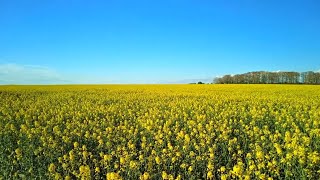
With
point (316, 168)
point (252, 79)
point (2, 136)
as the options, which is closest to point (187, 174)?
point (316, 168)

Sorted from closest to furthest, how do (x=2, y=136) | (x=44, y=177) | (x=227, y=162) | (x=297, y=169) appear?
(x=297, y=169), (x=44, y=177), (x=227, y=162), (x=2, y=136)

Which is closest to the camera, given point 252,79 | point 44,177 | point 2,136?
point 44,177

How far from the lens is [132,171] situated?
685 centimetres

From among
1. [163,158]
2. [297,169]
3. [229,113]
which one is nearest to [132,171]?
[163,158]

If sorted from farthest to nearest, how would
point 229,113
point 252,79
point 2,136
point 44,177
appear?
point 252,79
point 229,113
point 2,136
point 44,177

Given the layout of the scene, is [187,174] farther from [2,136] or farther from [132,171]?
[2,136]

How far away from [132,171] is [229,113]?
879 cm

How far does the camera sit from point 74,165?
7.58 m

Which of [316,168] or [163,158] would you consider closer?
[316,168]

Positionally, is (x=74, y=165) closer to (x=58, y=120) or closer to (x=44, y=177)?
(x=44, y=177)

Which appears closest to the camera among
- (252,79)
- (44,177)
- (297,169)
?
(297,169)

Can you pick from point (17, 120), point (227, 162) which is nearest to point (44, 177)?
point (227, 162)

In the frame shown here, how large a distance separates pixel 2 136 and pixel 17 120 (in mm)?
2909

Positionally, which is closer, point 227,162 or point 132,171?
point 132,171
